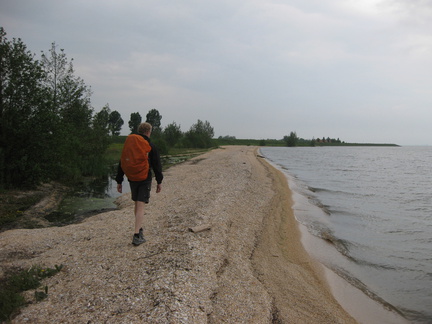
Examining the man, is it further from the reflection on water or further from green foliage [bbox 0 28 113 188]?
green foliage [bbox 0 28 113 188]

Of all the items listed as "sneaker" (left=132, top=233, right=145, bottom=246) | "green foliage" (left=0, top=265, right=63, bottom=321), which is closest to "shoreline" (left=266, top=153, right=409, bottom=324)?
"sneaker" (left=132, top=233, right=145, bottom=246)

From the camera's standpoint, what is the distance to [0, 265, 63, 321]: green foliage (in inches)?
159

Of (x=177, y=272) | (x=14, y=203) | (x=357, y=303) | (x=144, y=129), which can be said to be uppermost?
(x=144, y=129)

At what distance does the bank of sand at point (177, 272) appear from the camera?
4082 mm

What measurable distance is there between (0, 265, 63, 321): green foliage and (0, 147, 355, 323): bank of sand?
0.48 feet

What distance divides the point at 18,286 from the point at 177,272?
2.53 m

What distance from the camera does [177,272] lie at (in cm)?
505

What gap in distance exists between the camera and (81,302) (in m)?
4.22

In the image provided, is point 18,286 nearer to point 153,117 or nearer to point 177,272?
point 177,272

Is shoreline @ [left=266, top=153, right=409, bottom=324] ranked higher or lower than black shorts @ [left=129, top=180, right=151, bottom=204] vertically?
lower

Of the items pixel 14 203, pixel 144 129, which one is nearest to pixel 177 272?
pixel 144 129

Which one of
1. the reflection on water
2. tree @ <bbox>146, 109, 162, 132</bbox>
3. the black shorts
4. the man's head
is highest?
tree @ <bbox>146, 109, 162, 132</bbox>

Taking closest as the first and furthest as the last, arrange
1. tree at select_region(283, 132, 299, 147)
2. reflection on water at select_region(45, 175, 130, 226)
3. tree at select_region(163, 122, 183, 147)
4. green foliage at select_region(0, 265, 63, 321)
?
green foliage at select_region(0, 265, 63, 321), reflection on water at select_region(45, 175, 130, 226), tree at select_region(163, 122, 183, 147), tree at select_region(283, 132, 299, 147)

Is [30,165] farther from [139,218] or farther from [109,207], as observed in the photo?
[139,218]
